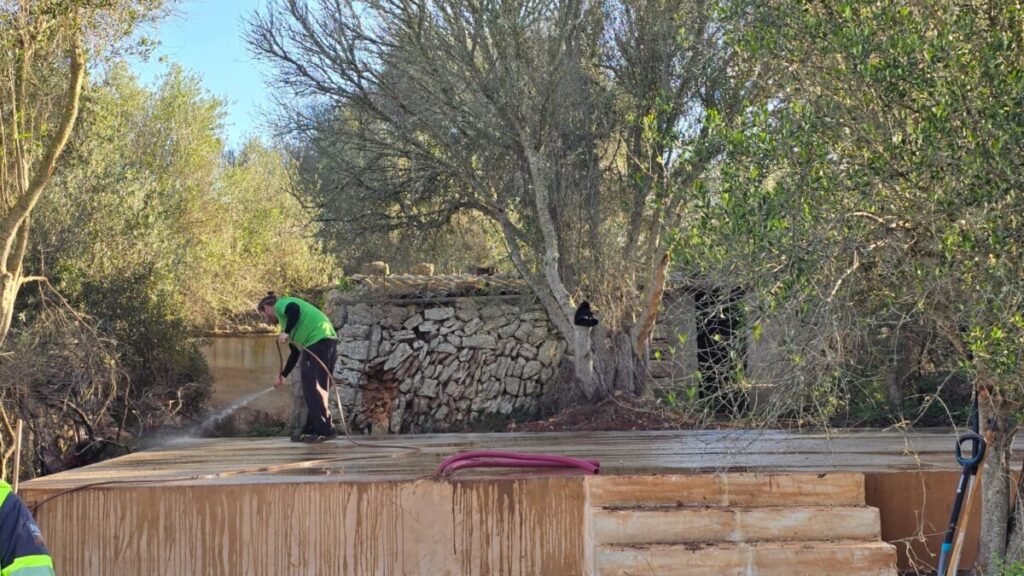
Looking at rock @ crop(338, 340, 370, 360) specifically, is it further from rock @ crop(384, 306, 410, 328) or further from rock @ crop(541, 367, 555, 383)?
rock @ crop(541, 367, 555, 383)

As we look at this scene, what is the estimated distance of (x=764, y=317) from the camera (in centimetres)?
494

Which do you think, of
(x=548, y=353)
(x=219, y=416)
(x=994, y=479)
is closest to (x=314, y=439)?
(x=994, y=479)

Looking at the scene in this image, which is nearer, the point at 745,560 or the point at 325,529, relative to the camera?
the point at 745,560

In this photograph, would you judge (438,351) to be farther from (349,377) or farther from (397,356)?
(349,377)

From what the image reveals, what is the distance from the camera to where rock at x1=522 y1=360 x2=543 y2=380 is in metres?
13.8

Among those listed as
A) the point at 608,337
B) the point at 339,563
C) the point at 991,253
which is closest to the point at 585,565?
the point at 339,563

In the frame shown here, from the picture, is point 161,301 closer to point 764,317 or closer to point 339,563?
point 339,563

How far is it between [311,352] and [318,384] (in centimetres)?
29

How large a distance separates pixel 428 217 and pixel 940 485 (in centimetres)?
929

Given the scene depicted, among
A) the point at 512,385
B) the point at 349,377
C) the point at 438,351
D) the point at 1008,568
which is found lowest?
the point at 1008,568

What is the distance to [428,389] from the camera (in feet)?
46.1

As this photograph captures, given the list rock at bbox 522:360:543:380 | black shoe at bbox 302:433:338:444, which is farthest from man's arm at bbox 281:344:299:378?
rock at bbox 522:360:543:380

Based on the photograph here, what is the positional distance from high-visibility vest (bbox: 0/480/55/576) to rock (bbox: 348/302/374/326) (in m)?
11.2

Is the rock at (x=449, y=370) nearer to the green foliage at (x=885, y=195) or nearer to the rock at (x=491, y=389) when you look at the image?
the rock at (x=491, y=389)
